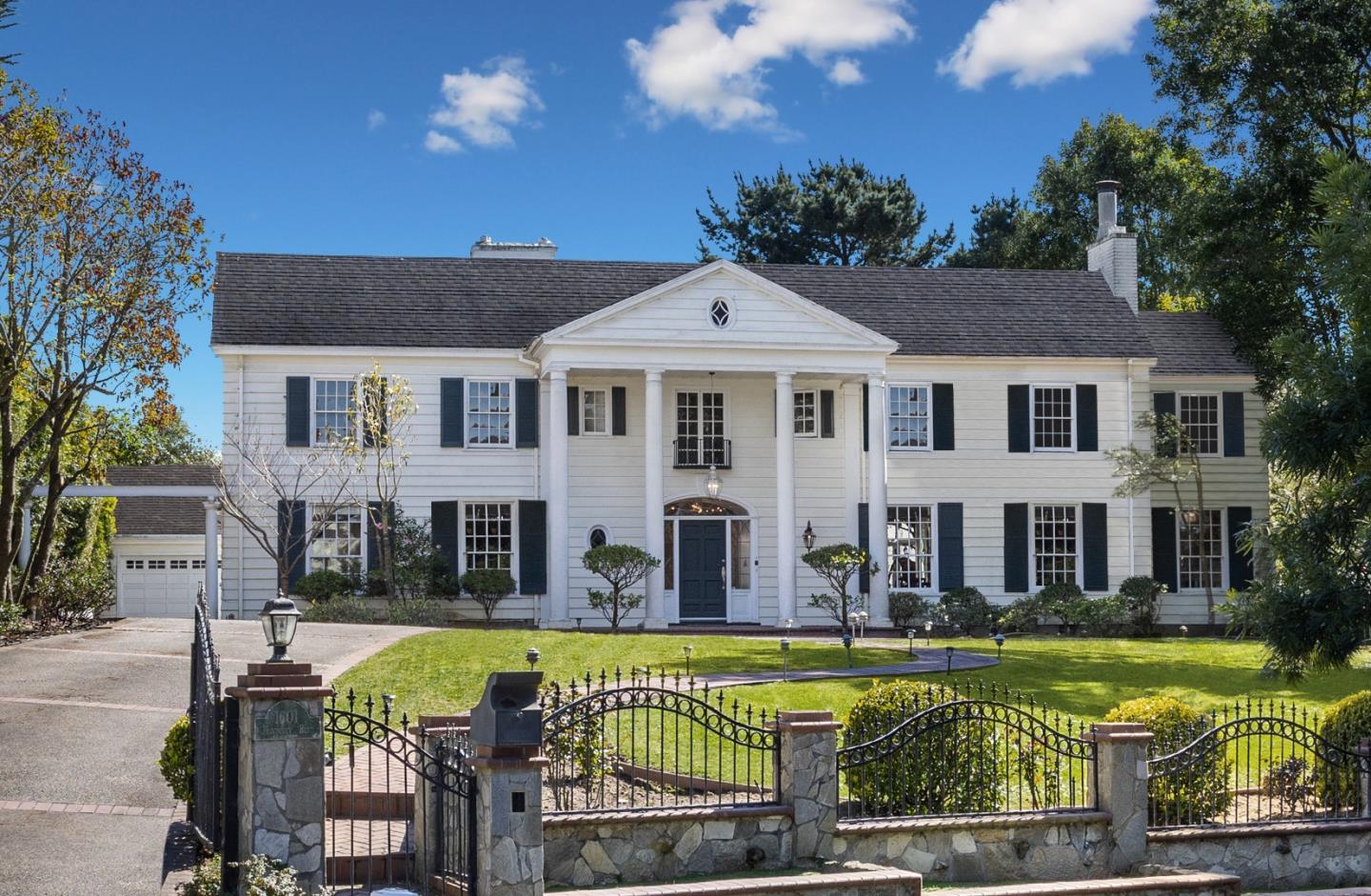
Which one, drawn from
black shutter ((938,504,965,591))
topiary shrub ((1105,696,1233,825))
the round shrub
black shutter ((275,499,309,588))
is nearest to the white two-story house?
black shutter ((938,504,965,591))

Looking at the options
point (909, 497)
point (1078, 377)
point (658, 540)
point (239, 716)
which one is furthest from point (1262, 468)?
point (239, 716)

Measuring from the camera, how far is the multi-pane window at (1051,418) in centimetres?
3167

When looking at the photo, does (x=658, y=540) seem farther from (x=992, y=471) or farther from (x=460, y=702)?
(x=460, y=702)

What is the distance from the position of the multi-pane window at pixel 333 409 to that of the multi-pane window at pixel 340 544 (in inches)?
55.1

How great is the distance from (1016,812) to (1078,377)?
66.1 feet

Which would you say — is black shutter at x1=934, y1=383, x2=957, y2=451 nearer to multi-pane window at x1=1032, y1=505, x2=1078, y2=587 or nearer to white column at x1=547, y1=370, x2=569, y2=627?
multi-pane window at x1=1032, y1=505, x2=1078, y2=587

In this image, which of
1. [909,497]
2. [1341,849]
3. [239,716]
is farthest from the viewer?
[909,497]

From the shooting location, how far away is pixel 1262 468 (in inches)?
1310

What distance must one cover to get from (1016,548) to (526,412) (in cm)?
1025

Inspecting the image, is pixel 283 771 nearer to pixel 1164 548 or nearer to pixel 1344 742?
pixel 1344 742

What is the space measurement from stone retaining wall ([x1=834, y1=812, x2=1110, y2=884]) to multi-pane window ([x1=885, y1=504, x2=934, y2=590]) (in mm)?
17981

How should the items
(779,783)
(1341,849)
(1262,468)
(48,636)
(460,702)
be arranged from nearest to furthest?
(779,783) < (1341,849) < (460,702) < (48,636) < (1262,468)

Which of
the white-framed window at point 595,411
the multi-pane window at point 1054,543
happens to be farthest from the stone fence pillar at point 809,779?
the multi-pane window at point 1054,543

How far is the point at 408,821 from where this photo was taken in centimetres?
1219
